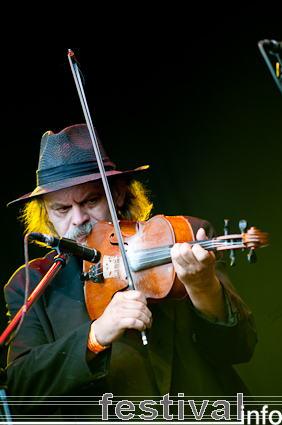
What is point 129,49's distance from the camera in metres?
2.94

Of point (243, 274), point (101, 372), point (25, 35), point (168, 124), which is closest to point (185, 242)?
point (101, 372)

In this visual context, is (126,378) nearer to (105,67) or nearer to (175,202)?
(175,202)

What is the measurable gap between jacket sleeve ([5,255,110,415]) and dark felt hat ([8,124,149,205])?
659 mm

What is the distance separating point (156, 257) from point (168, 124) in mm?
1642

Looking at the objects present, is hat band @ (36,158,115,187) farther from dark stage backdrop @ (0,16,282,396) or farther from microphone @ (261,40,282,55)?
microphone @ (261,40,282,55)

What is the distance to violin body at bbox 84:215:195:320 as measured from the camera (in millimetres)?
1513

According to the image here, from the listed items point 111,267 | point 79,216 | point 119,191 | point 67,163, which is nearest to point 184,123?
point 119,191

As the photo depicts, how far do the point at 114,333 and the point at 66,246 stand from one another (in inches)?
13.4

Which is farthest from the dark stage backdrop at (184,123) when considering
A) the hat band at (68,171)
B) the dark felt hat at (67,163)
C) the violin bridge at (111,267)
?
the violin bridge at (111,267)

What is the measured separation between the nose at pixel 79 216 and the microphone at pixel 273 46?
3.84ft

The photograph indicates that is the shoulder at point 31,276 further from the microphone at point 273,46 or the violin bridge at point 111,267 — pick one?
the microphone at point 273,46

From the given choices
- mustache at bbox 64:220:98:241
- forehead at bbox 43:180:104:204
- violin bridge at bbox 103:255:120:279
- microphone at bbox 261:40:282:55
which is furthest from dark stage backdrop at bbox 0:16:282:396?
microphone at bbox 261:40:282:55

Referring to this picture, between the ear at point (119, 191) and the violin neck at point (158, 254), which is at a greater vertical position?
the ear at point (119, 191)

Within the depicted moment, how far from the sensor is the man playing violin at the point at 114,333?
1.46 metres
